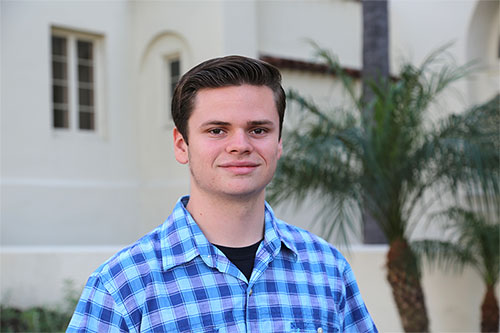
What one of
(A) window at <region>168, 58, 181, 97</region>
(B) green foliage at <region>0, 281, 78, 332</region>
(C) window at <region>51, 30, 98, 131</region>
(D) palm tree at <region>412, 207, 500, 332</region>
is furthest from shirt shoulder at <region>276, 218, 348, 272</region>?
(A) window at <region>168, 58, 181, 97</region>

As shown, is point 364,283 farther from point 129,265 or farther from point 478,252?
point 129,265

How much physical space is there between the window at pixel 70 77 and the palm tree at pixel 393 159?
567 cm

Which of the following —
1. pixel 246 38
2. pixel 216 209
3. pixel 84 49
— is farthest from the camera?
pixel 84 49

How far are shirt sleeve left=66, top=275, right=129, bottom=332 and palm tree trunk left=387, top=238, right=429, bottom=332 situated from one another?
4.86 m

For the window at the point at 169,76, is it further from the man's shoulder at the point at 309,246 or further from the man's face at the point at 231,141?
the man's face at the point at 231,141

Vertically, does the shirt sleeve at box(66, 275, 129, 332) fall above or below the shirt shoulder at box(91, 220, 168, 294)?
below

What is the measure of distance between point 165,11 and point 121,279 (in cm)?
983

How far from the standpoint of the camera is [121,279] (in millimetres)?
1846

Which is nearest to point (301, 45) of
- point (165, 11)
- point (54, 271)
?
point (165, 11)

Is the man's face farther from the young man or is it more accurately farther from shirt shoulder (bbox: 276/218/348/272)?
shirt shoulder (bbox: 276/218/348/272)

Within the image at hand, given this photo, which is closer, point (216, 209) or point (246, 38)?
point (216, 209)

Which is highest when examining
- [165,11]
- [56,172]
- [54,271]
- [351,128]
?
[165,11]

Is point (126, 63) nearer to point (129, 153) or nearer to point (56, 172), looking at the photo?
point (129, 153)

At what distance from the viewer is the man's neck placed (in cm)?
198
